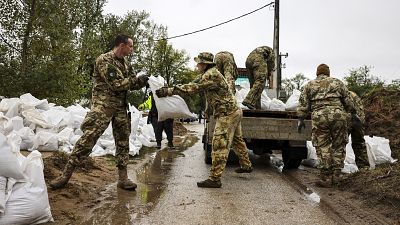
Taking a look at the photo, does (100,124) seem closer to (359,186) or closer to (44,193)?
(44,193)

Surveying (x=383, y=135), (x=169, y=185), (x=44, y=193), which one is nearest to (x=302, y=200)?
(x=169, y=185)

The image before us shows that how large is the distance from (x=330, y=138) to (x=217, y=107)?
174cm

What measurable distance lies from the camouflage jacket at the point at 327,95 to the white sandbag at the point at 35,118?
487 centimetres

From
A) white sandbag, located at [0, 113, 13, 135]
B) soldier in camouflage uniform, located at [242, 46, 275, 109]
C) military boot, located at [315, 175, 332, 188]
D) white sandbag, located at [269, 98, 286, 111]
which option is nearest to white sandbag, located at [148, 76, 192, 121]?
soldier in camouflage uniform, located at [242, 46, 275, 109]

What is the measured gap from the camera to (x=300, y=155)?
7.96 m

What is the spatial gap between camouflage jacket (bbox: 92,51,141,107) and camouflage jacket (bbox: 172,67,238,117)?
71 cm

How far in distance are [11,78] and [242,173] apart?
24.8 feet

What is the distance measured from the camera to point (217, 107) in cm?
627

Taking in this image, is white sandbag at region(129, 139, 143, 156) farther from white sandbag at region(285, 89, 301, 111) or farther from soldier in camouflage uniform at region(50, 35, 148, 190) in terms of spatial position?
soldier in camouflage uniform at region(50, 35, 148, 190)

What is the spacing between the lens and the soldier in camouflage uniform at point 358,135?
7.46 metres

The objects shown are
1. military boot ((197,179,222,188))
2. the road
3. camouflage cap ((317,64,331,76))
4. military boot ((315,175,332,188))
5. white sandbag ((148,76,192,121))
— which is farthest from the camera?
white sandbag ((148,76,192,121))

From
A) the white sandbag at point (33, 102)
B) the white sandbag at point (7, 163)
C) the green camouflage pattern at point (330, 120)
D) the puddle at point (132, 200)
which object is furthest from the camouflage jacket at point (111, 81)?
the white sandbag at point (33, 102)

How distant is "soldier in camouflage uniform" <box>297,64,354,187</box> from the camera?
6.43 meters

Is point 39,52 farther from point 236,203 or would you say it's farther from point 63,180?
point 236,203
